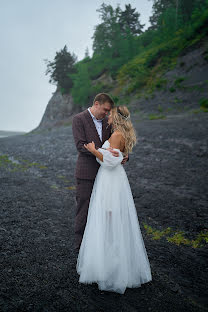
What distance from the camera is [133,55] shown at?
143 ft

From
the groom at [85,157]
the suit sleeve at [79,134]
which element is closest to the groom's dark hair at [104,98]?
the groom at [85,157]

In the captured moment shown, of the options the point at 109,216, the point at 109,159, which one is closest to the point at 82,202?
the point at 109,216

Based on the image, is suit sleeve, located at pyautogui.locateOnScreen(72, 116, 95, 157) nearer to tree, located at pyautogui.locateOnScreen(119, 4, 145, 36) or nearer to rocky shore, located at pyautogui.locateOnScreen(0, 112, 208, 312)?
rocky shore, located at pyautogui.locateOnScreen(0, 112, 208, 312)

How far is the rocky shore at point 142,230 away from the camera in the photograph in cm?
303

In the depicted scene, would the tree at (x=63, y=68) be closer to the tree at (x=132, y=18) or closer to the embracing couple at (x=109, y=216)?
the tree at (x=132, y=18)

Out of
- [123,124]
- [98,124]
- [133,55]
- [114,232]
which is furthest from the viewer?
[133,55]

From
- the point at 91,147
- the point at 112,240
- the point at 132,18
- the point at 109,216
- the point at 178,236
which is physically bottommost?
the point at 178,236

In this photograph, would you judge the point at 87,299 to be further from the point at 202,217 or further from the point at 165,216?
the point at 202,217

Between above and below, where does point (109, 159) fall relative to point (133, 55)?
below

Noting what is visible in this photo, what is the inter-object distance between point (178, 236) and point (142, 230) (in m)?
0.86

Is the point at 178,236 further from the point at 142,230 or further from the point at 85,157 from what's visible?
the point at 85,157

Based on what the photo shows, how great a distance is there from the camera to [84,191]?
391cm

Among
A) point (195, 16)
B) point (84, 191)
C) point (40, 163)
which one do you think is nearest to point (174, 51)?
point (195, 16)

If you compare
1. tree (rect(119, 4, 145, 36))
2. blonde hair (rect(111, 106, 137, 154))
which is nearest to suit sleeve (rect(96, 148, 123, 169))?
blonde hair (rect(111, 106, 137, 154))
